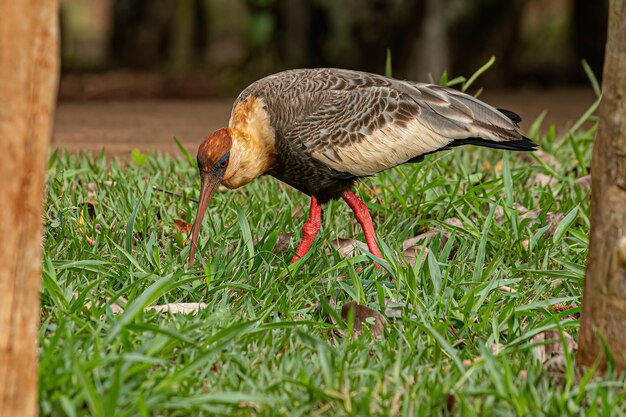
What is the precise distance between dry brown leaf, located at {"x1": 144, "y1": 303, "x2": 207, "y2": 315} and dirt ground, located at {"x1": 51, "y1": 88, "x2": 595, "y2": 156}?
11.0ft

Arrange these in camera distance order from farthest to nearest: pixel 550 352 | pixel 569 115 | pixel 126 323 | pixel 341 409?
pixel 569 115
pixel 550 352
pixel 126 323
pixel 341 409

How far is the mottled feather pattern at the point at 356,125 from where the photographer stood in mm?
4719

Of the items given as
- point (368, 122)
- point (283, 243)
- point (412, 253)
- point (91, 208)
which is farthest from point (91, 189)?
point (412, 253)

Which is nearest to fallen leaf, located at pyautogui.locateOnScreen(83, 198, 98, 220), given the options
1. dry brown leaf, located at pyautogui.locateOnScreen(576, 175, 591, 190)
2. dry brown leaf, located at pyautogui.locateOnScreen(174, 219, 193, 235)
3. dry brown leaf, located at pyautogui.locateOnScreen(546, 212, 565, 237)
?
dry brown leaf, located at pyautogui.locateOnScreen(174, 219, 193, 235)

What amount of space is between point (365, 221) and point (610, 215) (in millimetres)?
1934

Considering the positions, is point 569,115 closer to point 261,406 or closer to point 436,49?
point 436,49

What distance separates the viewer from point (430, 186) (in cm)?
523

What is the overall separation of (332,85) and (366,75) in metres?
0.24

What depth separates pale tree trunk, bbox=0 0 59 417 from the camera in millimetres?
2340

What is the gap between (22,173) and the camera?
2.40 meters

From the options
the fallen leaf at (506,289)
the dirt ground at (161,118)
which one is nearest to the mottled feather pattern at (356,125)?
the fallen leaf at (506,289)

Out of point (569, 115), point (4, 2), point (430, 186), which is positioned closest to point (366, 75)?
point (430, 186)

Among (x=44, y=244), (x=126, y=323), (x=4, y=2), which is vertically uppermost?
(x=4, y=2)

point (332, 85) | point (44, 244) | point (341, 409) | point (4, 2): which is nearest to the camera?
point (4, 2)
